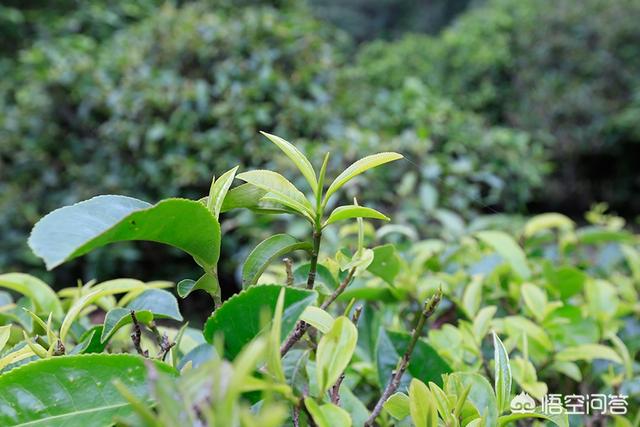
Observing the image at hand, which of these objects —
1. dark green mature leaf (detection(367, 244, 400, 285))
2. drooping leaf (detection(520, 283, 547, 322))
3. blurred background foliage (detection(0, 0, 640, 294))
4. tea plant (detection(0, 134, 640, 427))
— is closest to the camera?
tea plant (detection(0, 134, 640, 427))

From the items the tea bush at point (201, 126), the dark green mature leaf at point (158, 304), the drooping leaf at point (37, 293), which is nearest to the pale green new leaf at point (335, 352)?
the dark green mature leaf at point (158, 304)

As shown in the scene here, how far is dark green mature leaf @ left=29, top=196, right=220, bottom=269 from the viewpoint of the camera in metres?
0.41

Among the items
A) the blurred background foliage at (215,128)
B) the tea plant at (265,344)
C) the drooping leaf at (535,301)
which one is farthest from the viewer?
the blurred background foliage at (215,128)

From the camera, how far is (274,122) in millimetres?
2674

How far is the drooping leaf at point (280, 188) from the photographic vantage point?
1.83 ft

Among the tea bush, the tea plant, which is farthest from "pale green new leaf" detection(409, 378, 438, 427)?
the tea bush

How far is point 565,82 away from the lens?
16.4 ft

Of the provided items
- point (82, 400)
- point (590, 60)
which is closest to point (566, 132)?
point (590, 60)

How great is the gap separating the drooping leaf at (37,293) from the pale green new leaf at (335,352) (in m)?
0.49

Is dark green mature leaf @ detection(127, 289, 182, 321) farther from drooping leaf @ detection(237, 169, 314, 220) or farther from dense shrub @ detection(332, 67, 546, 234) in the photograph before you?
dense shrub @ detection(332, 67, 546, 234)

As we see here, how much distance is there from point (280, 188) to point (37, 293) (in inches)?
18.1

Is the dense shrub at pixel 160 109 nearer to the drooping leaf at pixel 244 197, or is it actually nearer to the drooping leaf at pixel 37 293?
the drooping leaf at pixel 37 293

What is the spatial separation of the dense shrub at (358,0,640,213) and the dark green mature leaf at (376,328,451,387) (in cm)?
429

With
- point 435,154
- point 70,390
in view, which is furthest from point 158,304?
point 435,154
